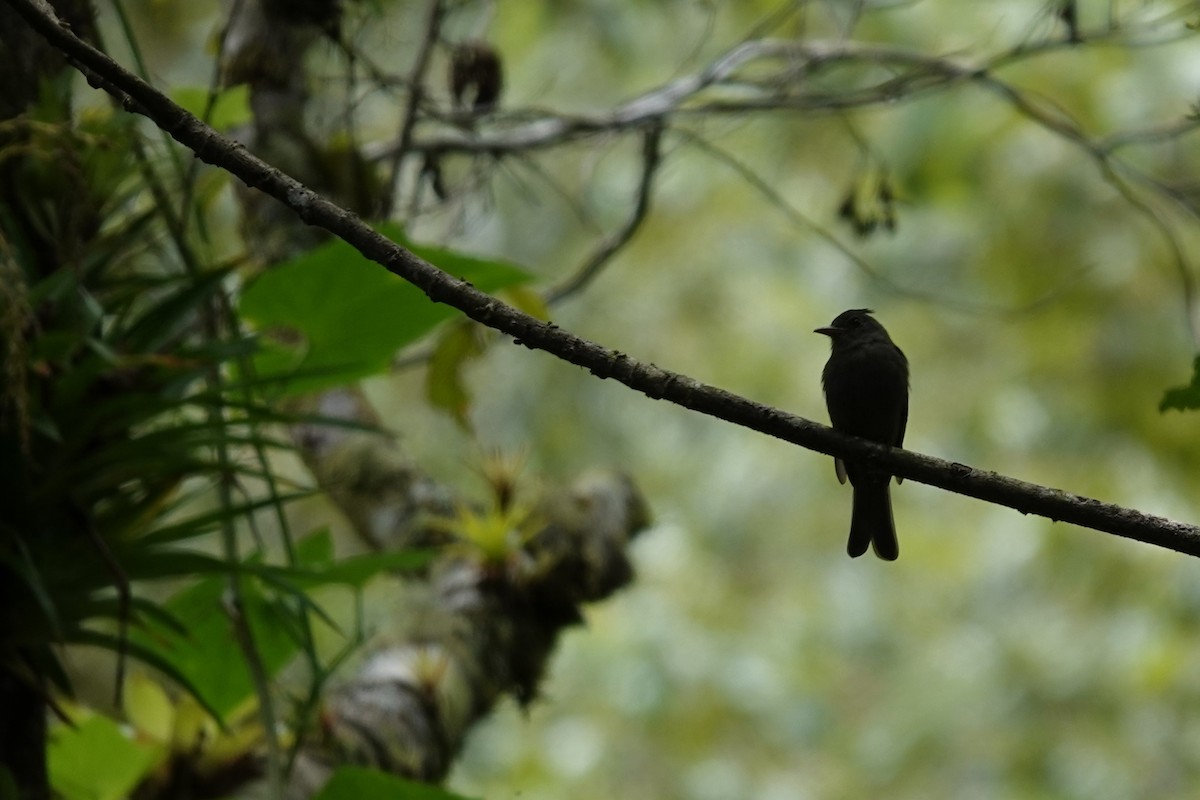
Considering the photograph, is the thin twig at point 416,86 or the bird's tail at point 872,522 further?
the thin twig at point 416,86

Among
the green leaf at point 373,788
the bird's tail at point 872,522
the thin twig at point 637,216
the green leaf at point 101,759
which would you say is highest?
the thin twig at point 637,216

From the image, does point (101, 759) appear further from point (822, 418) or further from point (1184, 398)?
point (822, 418)

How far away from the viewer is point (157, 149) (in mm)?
2406

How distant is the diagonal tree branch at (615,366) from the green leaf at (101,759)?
130 cm

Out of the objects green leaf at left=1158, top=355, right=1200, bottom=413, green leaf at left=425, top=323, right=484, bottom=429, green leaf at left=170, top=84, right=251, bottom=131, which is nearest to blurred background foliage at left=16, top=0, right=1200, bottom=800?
green leaf at left=425, top=323, right=484, bottom=429

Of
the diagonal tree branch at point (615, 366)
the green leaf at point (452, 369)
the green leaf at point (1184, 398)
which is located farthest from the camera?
the green leaf at point (452, 369)

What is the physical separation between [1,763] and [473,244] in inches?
213

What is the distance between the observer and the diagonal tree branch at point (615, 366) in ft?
4.47

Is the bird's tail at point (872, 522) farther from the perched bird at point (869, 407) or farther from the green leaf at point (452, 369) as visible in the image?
the green leaf at point (452, 369)

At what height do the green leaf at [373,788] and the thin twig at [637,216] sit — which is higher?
the thin twig at [637,216]

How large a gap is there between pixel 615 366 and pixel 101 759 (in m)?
1.44

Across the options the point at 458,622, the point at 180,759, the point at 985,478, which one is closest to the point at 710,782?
the point at 458,622

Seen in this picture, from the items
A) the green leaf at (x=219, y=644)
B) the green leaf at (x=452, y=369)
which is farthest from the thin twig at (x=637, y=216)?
the green leaf at (x=219, y=644)

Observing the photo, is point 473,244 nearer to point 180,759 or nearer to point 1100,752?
point 1100,752
